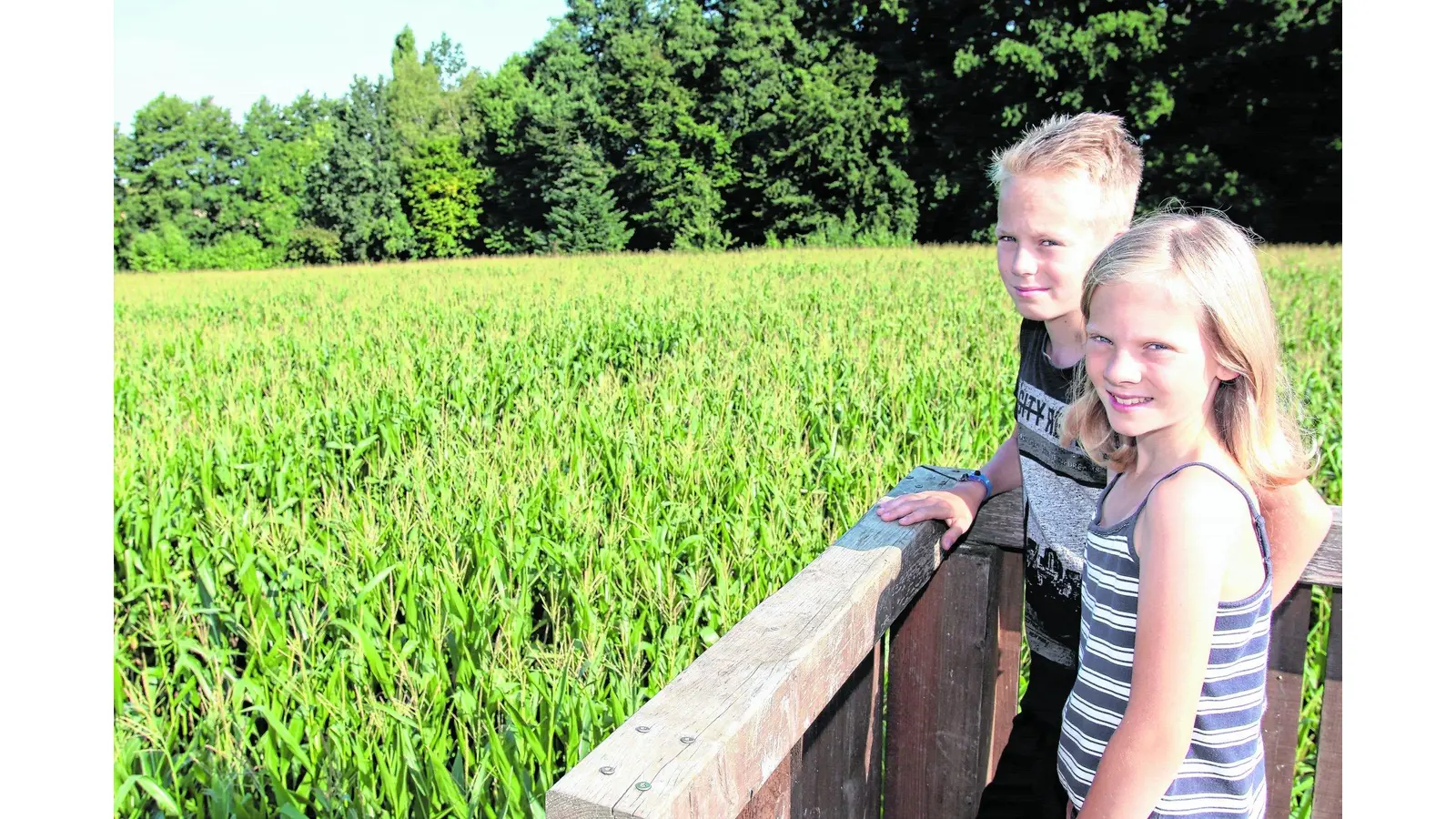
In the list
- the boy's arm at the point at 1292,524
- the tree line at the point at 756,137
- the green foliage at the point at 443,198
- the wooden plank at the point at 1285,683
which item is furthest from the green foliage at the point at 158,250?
the boy's arm at the point at 1292,524

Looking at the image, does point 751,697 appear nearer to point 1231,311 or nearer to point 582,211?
point 1231,311

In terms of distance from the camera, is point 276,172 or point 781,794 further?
point 276,172

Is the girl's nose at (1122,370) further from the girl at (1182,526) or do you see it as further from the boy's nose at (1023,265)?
the boy's nose at (1023,265)

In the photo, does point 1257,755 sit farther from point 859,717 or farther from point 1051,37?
point 1051,37

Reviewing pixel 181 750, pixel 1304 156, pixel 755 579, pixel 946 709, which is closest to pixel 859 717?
pixel 946 709

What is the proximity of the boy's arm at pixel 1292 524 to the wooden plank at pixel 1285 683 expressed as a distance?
0.62 ft

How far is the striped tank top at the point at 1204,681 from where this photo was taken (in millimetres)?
1151

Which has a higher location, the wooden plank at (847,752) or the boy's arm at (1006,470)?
the boy's arm at (1006,470)

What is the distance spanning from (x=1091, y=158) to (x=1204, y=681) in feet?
2.50

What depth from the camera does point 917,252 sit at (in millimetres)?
20938

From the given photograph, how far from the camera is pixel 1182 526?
3.49 feet

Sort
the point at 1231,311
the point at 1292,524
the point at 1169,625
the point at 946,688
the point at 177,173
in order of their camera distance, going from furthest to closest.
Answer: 1. the point at 177,173
2. the point at 946,688
3. the point at 1292,524
4. the point at 1231,311
5. the point at 1169,625

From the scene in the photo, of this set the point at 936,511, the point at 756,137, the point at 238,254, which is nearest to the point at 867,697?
the point at 936,511

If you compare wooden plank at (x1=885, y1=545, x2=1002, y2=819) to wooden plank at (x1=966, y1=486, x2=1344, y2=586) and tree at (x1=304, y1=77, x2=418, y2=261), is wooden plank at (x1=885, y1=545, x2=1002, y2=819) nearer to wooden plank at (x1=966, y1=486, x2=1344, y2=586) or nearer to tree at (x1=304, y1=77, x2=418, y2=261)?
wooden plank at (x1=966, y1=486, x2=1344, y2=586)
